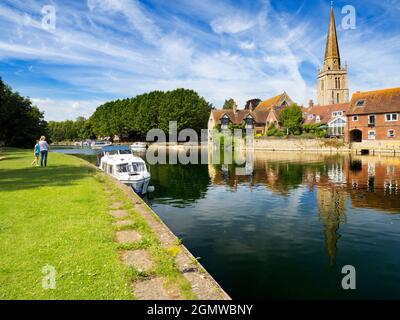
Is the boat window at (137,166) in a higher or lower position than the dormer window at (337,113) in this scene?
lower

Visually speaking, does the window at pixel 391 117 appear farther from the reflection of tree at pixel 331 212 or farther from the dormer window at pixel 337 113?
the reflection of tree at pixel 331 212

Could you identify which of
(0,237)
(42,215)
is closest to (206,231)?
(42,215)

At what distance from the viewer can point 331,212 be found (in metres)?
20.0

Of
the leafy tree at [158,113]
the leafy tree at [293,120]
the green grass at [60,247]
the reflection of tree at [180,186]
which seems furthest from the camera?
the leafy tree at [158,113]

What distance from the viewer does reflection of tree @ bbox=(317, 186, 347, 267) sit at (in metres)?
14.5

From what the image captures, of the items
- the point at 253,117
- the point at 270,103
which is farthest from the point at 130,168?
the point at 270,103

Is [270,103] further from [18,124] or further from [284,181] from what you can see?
[284,181]

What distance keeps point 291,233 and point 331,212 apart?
528 cm

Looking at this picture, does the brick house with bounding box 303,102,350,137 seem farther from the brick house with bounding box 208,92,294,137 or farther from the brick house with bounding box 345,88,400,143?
the brick house with bounding box 208,92,294,137

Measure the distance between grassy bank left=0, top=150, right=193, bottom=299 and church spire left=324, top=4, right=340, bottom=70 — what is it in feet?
390

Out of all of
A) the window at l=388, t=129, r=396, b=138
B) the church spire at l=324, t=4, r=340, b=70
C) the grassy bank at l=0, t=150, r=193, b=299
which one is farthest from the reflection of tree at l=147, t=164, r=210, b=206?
the church spire at l=324, t=4, r=340, b=70

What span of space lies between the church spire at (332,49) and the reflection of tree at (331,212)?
104375 mm

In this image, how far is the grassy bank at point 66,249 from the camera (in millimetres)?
7594

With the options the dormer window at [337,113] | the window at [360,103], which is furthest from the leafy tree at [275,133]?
the window at [360,103]
